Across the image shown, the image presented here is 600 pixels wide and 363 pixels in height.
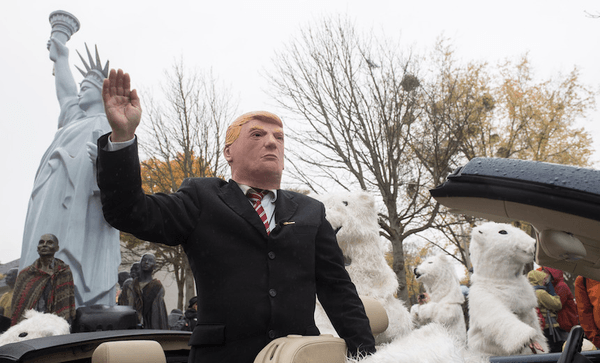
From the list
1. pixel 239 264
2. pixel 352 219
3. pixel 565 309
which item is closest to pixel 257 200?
pixel 239 264

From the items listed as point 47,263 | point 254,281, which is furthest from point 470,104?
point 254,281

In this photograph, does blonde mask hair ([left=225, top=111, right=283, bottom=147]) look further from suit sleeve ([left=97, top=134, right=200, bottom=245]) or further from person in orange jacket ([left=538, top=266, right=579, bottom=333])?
person in orange jacket ([left=538, top=266, right=579, bottom=333])

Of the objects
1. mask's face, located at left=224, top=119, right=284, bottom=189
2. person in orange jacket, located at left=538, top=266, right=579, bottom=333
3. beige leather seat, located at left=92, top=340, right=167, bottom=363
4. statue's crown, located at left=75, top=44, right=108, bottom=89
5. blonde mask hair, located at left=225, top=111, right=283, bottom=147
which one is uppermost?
statue's crown, located at left=75, top=44, right=108, bottom=89

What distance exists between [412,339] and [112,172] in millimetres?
1026

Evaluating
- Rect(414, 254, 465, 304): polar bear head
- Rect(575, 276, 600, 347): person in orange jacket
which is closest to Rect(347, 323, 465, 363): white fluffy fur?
Rect(575, 276, 600, 347): person in orange jacket

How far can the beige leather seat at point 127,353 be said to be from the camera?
1666 millimetres

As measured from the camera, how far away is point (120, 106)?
1471 millimetres

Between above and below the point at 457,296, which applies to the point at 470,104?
above

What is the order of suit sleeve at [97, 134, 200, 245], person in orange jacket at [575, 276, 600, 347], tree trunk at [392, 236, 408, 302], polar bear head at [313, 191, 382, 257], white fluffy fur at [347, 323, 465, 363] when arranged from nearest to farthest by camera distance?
white fluffy fur at [347, 323, 465, 363] < suit sleeve at [97, 134, 200, 245] < person in orange jacket at [575, 276, 600, 347] < polar bear head at [313, 191, 382, 257] < tree trunk at [392, 236, 408, 302]

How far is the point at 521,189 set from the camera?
3.03ft

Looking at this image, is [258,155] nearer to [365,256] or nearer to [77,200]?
[365,256]

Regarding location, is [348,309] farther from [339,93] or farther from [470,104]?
[470,104]

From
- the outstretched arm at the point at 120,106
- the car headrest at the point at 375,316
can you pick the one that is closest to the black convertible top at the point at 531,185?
the outstretched arm at the point at 120,106

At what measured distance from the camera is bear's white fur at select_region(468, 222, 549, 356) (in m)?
3.90
